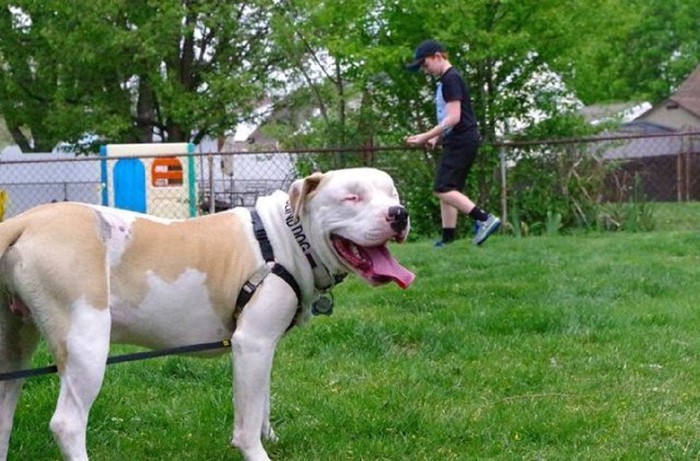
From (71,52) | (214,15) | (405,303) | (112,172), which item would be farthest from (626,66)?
(405,303)

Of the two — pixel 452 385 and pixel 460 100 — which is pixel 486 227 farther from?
pixel 452 385

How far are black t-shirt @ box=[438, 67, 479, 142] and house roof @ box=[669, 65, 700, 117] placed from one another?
1387 inches

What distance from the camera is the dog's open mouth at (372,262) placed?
12.2ft

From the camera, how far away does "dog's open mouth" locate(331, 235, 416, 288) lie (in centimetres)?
372

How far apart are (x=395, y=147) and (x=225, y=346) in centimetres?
1021

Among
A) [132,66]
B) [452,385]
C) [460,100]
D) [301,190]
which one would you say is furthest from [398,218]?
[132,66]

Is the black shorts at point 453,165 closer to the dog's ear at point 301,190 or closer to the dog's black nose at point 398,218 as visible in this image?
the dog's ear at point 301,190

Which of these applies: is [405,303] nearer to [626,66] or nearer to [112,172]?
[112,172]

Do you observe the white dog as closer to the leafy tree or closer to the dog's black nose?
the dog's black nose

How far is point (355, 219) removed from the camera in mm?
3684

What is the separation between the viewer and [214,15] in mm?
28047

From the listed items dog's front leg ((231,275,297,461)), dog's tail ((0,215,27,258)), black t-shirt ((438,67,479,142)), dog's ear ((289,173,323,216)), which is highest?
black t-shirt ((438,67,479,142))

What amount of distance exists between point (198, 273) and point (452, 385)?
1.75 meters

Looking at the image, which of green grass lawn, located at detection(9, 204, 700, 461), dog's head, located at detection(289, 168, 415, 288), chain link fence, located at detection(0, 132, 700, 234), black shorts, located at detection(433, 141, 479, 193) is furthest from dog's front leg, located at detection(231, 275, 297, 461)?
chain link fence, located at detection(0, 132, 700, 234)
